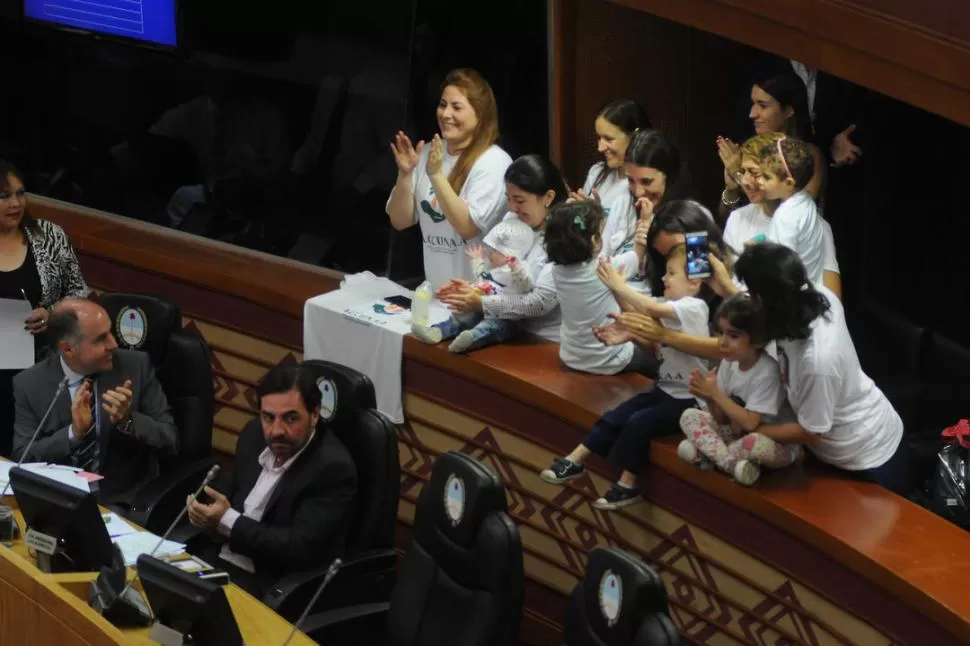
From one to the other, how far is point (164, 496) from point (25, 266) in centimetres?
122

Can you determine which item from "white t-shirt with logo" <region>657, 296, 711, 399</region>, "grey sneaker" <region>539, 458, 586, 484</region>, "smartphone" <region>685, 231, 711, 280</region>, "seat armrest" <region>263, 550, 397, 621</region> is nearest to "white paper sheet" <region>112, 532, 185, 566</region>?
"seat armrest" <region>263, 550, 397, 621</region>

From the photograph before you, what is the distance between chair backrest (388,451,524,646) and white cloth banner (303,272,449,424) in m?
1.42

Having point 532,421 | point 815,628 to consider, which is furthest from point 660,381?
point 815,628

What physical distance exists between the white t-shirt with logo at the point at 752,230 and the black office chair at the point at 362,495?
1.20 m

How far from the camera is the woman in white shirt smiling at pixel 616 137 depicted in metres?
5.21

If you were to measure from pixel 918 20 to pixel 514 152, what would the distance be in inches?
82.2

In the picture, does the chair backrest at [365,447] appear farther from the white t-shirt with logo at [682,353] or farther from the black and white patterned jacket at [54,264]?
the black and white patterned jacket at [54,264]

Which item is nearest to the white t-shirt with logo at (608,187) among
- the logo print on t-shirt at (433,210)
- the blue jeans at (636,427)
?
the logo print on t-shirt at (433,210)

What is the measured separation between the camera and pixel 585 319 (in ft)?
16.4

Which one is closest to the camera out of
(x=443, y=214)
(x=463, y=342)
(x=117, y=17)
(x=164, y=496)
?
(x=164, y=496)

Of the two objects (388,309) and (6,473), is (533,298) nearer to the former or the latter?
(388,309)


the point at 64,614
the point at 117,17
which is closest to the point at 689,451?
the point at 64,614

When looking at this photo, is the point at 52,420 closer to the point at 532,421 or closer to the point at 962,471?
the point at 532,421

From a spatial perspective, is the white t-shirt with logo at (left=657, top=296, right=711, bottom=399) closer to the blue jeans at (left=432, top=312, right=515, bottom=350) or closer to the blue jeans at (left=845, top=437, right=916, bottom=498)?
the blue jeans at (left=845, top=437, right=916, bottom=498)
